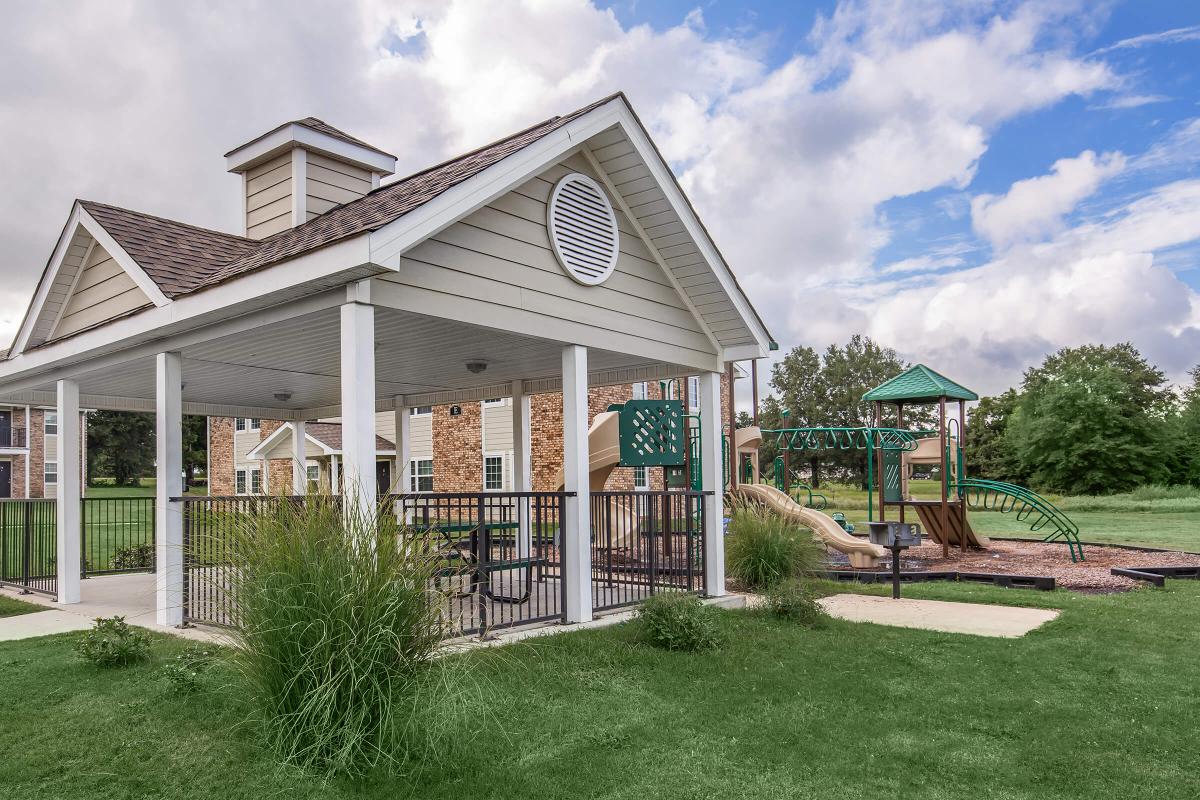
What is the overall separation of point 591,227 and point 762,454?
161 feet

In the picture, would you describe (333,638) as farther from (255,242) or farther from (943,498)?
(943,498)

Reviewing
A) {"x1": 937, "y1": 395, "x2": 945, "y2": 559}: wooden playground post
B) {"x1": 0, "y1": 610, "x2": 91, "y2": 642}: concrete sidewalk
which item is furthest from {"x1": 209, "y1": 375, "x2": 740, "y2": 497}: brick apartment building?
{"x1": 0, "y1": 610, "x2": 91, "y2": 642}: concrete sidewalk

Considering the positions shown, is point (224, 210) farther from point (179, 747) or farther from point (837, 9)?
point (179, 747)

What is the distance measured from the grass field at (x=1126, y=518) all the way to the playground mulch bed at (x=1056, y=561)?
1804 mm

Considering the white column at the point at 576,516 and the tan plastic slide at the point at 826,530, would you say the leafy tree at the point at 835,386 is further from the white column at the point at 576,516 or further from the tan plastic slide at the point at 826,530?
the white column at the point at 576,516

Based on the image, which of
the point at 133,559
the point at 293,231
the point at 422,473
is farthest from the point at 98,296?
the point at 422,473

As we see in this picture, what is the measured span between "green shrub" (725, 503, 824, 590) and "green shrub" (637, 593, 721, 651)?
3.15 meters

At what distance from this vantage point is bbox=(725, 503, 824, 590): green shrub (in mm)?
9891

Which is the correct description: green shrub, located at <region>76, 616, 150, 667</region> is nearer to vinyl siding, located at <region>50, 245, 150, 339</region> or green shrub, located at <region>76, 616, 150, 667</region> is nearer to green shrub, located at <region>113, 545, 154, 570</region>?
vinyl siding, located at <region>50, 245, 150, 339</region>

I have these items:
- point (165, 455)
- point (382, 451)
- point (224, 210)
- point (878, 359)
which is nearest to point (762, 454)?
point (878, 359)

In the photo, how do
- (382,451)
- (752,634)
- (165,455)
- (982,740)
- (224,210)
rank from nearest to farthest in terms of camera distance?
1. (982,740)
2. (752,634)
3. (165,455)
4. (224,210)
5. (382,451)

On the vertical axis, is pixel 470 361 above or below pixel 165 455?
above

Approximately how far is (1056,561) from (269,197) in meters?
13.6

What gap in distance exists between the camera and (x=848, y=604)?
9539mm
